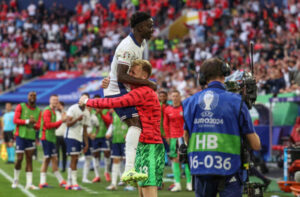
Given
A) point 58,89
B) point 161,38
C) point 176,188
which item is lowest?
point 176,188

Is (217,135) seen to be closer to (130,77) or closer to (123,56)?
(130,77)

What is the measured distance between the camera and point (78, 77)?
34969mm

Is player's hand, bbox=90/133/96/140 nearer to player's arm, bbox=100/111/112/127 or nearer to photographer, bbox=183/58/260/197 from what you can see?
player's arm, bbox=100/111/112/127

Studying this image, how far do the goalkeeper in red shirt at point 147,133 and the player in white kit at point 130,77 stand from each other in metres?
0.09

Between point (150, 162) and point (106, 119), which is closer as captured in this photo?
point (150, 162)

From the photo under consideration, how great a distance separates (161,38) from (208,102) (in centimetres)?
2844

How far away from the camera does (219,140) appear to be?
17.6 feet

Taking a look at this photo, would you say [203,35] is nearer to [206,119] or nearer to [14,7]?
[14,7]

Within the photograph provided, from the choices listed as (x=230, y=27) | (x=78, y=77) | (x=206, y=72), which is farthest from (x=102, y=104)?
(x=78, y=77)

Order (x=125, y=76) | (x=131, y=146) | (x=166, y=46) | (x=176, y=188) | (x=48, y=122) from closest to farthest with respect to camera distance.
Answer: (x=125, y=76) < (x=131, y=146) < (x=176, y=188) < (x=48, y=122) < (x=166, y=46)

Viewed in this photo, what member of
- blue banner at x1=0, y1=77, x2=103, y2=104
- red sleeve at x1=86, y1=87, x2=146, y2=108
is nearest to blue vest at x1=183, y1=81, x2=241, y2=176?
red sleeve at x1=86, y1=87, x2=146, y2=108

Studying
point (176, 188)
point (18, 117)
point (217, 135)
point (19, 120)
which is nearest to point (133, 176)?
point (217, 135)

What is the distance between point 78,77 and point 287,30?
46.2 ft

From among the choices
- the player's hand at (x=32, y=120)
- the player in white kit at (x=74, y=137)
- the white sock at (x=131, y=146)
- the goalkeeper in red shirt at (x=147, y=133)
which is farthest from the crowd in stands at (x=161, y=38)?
the white sock at (x=131, y=146)
